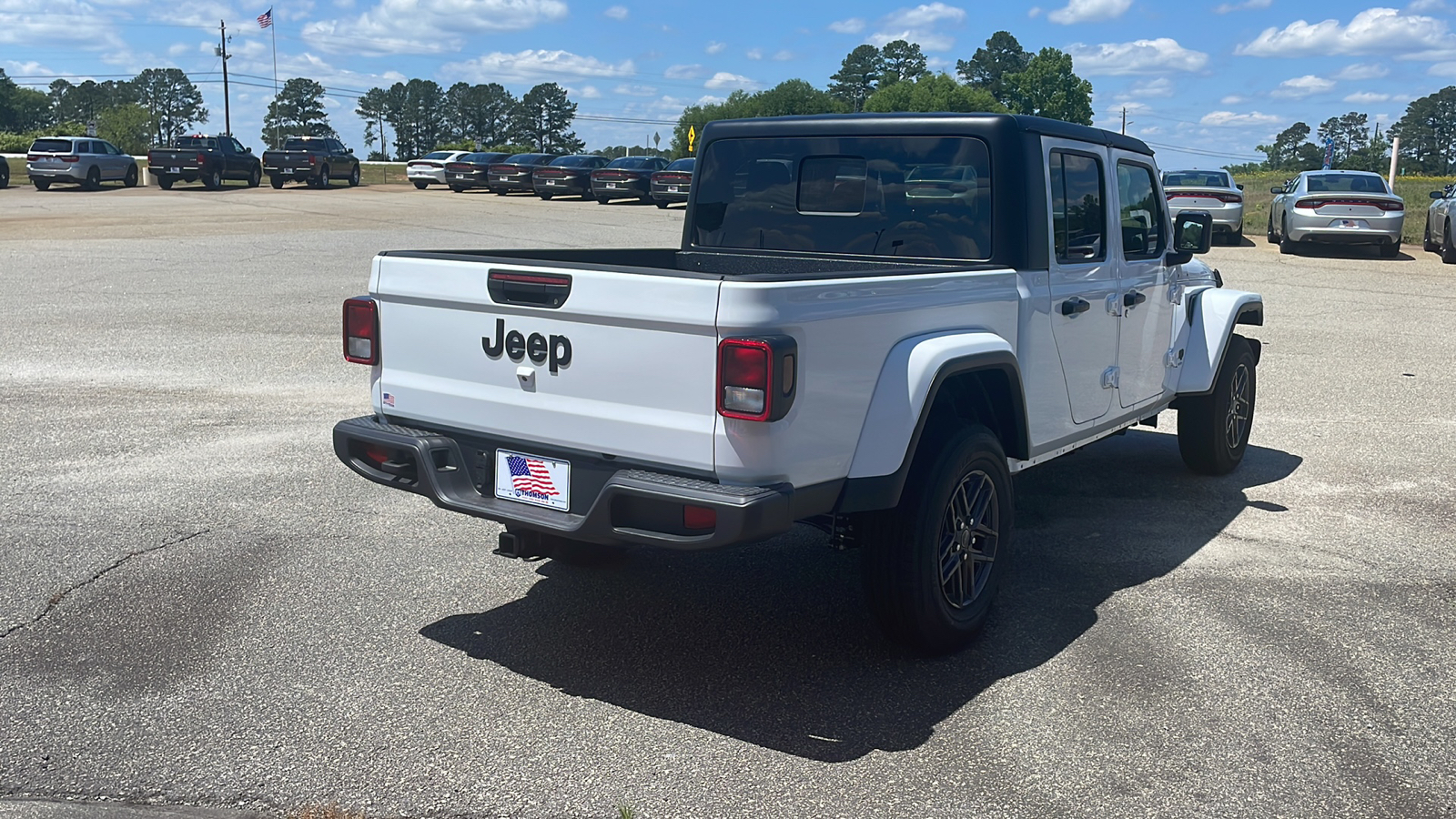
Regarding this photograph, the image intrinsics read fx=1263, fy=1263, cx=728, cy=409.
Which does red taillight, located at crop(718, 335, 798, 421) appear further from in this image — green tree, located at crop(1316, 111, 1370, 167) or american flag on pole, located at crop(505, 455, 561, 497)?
green tree, located at crop(1316, 111, 1370, 167)

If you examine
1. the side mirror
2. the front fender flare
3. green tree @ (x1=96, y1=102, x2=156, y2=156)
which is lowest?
the front fender flare

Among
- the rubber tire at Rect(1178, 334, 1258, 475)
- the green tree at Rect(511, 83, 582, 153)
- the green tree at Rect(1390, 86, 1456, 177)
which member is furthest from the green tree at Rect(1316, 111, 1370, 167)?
the rubber tire at Rect(1178, 334, 1258, 475)

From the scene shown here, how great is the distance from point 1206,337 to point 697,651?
3.81m

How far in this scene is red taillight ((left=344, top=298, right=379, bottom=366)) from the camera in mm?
4699

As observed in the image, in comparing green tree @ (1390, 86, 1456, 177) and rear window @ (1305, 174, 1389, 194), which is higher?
green tree @ (1390, 86, 1456, 177)

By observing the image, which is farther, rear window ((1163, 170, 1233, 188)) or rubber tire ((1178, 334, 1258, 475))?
rear window ((1163, 170, 1233, 188))

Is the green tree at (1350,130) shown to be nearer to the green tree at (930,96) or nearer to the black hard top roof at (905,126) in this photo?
the green tree at (930,96)

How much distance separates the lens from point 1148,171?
253 inches

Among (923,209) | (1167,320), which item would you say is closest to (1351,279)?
(1167,320)

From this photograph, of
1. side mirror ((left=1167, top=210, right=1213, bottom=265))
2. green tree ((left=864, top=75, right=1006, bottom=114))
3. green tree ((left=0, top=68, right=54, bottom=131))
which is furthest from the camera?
green tree ((left=864, top=75, right=1006, bottom=114))

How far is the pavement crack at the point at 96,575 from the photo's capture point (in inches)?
187

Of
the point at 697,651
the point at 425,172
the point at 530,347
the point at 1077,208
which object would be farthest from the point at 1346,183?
the point at 425,172

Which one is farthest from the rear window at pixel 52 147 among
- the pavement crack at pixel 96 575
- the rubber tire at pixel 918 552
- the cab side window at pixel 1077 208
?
the rubber tire at pixel 918 552

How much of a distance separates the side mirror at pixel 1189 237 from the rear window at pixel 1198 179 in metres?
19.8
